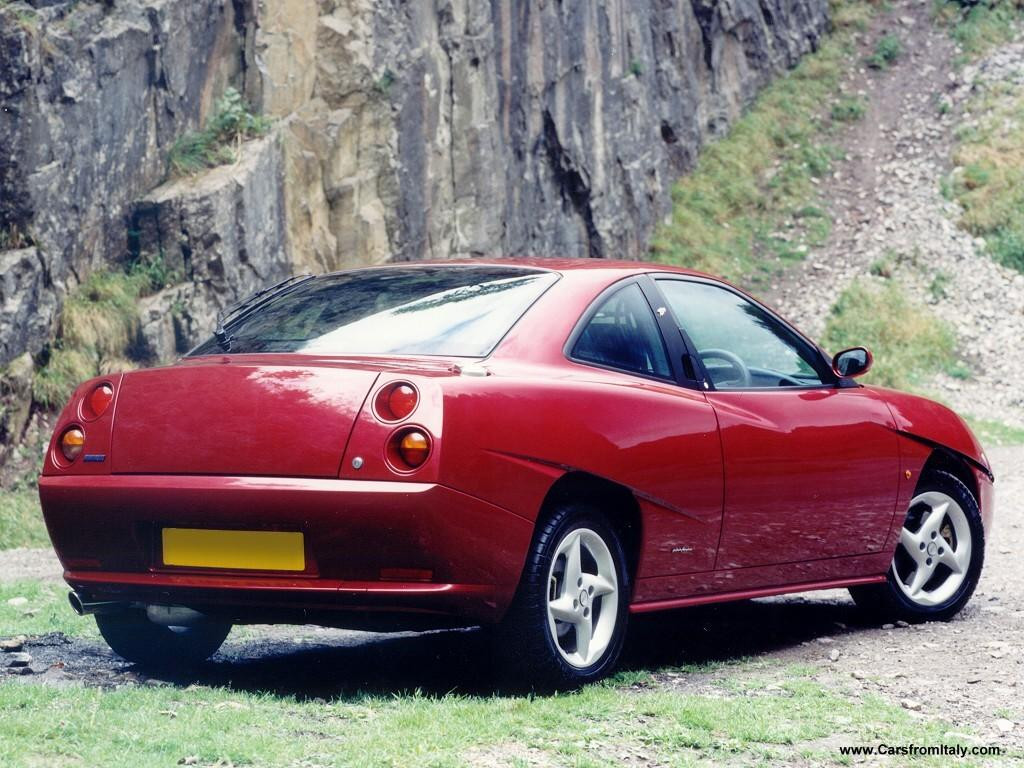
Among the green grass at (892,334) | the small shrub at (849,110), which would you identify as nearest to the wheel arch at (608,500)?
the green grass at (892,334)

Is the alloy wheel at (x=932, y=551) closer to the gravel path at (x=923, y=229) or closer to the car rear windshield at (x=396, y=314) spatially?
the car rear windshield at (x=396, y=314)

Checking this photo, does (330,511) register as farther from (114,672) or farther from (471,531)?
(114,672)

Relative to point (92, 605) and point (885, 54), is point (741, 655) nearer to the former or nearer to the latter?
point (92, 605)

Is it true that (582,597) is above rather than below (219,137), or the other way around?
below

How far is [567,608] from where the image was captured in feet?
15.2

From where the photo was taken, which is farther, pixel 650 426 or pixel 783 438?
pixel 783 438

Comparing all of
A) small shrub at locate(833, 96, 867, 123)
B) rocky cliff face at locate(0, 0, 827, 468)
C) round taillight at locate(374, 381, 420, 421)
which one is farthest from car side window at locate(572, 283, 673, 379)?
small shrub at locate(833, 96, 867, 123)

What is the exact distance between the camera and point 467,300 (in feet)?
16.1

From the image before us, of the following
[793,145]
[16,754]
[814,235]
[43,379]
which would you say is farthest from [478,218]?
[16,754]

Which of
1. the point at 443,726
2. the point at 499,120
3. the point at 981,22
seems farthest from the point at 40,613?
the point at 981,22

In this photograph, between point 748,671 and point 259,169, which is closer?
point 748,671

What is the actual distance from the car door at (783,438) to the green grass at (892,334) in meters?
15.1

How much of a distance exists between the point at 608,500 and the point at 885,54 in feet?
96.2

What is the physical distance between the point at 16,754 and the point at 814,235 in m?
23.7
